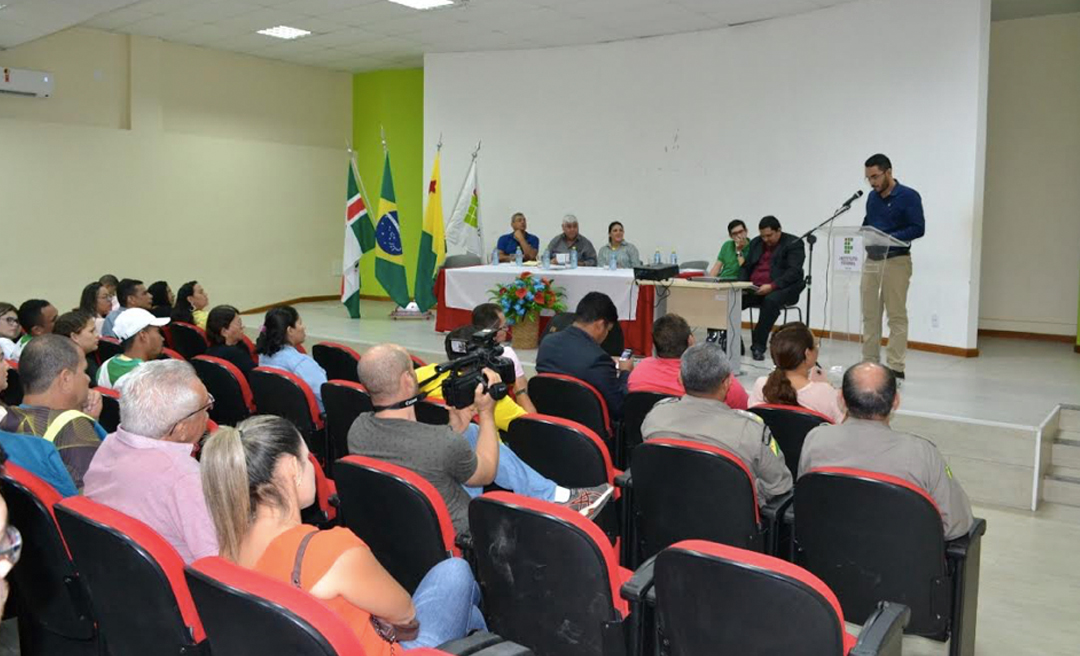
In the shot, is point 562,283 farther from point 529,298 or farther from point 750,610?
point 750,610

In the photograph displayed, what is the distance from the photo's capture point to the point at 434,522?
2.31 meters

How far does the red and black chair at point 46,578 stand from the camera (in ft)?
7.06

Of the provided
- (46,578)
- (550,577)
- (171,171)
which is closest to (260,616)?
(550,577)

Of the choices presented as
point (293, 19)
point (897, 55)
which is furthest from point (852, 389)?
point (293, 19)

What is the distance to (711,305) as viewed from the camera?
6797mm

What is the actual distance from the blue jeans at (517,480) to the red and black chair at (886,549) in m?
0.85

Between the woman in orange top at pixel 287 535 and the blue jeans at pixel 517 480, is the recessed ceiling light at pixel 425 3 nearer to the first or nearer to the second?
the blue jeans at pixel 517 480

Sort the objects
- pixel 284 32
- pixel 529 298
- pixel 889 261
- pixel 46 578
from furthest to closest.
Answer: pixel 284 32
pixel 529 298
pixel 889 261
pixel 46 578

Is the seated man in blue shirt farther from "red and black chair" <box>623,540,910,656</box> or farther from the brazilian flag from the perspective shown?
"red and black chair" <box>623,540,910,656</box>

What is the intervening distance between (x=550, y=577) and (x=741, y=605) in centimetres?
50

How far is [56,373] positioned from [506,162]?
8475mm

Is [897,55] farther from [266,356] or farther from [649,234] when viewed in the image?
[266,356]

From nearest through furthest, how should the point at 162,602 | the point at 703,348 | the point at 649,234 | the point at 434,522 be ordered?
1. the point at 162,602
2. the point at 434,522
3. the point at 703,348
4. the point at 649,234

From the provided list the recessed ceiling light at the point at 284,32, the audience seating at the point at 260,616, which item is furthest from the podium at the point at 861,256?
the recessed ceiling light at the point at 284,32
